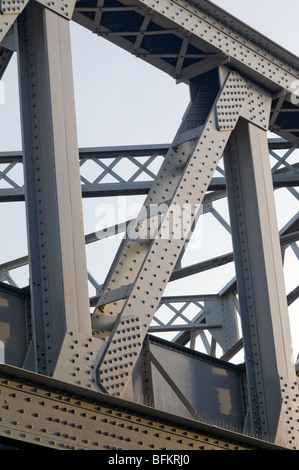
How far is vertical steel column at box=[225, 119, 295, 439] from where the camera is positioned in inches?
424

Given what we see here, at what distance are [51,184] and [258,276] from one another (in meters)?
3.06

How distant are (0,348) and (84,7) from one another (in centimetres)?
415

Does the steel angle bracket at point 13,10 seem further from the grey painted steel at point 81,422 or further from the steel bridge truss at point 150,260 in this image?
the grey painted steel at point 81,422

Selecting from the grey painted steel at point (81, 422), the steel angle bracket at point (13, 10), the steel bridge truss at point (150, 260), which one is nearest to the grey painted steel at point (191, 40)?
the steel bridge truss at point (150, 260)

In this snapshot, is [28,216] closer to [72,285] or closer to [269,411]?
[72,285]

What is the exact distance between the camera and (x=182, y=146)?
37.3 ft

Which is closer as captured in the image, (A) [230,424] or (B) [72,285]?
(B) [72,285]

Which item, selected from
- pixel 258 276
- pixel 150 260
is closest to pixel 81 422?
pixel 150 260

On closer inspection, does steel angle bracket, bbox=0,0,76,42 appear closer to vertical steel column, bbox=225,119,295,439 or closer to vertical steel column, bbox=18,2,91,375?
vertical steel column, bbox=18,2,91,375

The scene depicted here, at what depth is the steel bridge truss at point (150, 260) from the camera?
8555mm

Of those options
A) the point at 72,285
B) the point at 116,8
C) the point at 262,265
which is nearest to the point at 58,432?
the point at 72,285

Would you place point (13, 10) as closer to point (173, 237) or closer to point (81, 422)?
point (173, 237)

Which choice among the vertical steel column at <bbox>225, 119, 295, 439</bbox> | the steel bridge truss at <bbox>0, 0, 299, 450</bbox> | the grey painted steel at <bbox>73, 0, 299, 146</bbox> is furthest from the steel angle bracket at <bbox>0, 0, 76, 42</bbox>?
the vertical steel column at <bbox>225, 119, 295, 439</bbox>

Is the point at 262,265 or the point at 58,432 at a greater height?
the point at 262,265
